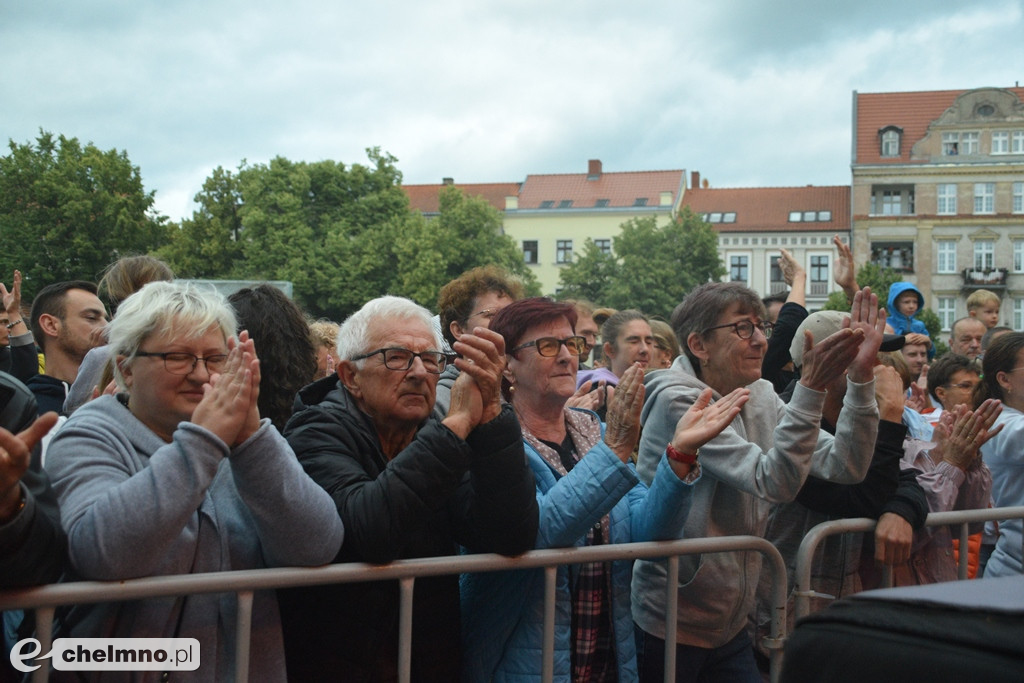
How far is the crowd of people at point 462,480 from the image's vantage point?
2.11 m

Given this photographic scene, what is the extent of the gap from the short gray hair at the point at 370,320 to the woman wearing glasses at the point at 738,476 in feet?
2.91

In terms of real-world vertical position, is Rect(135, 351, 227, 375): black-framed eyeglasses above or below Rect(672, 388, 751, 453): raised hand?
above

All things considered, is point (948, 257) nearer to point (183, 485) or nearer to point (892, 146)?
point (892, 146)

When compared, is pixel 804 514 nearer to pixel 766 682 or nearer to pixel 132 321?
pixel 766 682

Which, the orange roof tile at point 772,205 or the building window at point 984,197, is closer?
the building window at point 984,197

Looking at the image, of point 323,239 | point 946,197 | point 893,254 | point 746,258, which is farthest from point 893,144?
point 323,239

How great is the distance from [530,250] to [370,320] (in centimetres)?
6059

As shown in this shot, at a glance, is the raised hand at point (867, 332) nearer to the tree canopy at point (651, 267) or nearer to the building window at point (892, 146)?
the tree canopy at point (651, 267)

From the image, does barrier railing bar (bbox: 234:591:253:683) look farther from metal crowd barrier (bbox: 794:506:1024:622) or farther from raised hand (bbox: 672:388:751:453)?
→ metal crowd barrier (bbox: 794:506:1024:622)

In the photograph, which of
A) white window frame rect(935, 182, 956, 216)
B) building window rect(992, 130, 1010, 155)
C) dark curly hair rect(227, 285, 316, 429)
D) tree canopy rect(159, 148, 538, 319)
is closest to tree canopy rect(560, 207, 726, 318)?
tree canopy rect(159, 148, 538, 319)

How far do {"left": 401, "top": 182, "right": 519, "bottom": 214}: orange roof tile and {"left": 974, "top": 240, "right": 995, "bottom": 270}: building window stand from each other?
30.4 metres

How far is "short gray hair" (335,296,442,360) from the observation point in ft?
9.19

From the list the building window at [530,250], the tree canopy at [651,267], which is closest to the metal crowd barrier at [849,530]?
the tree canopy at [651,267]

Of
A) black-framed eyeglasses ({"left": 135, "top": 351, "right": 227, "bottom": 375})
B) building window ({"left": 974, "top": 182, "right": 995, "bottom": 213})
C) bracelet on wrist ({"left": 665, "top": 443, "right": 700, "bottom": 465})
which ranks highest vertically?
building window ({"left": 974, "top": 182, "right": 995, "bottom": 213})
